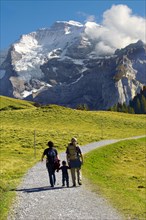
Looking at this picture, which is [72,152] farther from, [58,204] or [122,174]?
[122,174]

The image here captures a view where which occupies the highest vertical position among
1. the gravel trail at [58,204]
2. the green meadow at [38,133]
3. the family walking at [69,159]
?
the green meadow at [38,133]

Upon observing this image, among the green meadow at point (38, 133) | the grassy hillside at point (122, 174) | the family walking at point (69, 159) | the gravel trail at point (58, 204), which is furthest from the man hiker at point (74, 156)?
the green meadow at point (38, 133)

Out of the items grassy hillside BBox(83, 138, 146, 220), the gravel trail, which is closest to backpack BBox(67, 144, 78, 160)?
the gravel trail

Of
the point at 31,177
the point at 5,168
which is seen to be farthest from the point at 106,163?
the point at 31,177

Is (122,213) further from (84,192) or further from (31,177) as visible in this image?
(31,177)

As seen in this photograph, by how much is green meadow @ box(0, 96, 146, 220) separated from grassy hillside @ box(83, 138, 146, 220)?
4992 mm

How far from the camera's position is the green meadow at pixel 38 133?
28778 mm

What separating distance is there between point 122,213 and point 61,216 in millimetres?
2575

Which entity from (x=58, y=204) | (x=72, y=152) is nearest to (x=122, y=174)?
(x=72, y=152)

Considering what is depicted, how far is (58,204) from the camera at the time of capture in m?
17.8

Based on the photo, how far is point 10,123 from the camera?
263ft

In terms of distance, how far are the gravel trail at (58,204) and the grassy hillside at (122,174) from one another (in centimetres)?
85

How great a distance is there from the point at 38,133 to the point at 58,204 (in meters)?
43.6

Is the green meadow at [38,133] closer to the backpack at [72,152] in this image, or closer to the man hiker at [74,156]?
the man hiker at [74,156]
